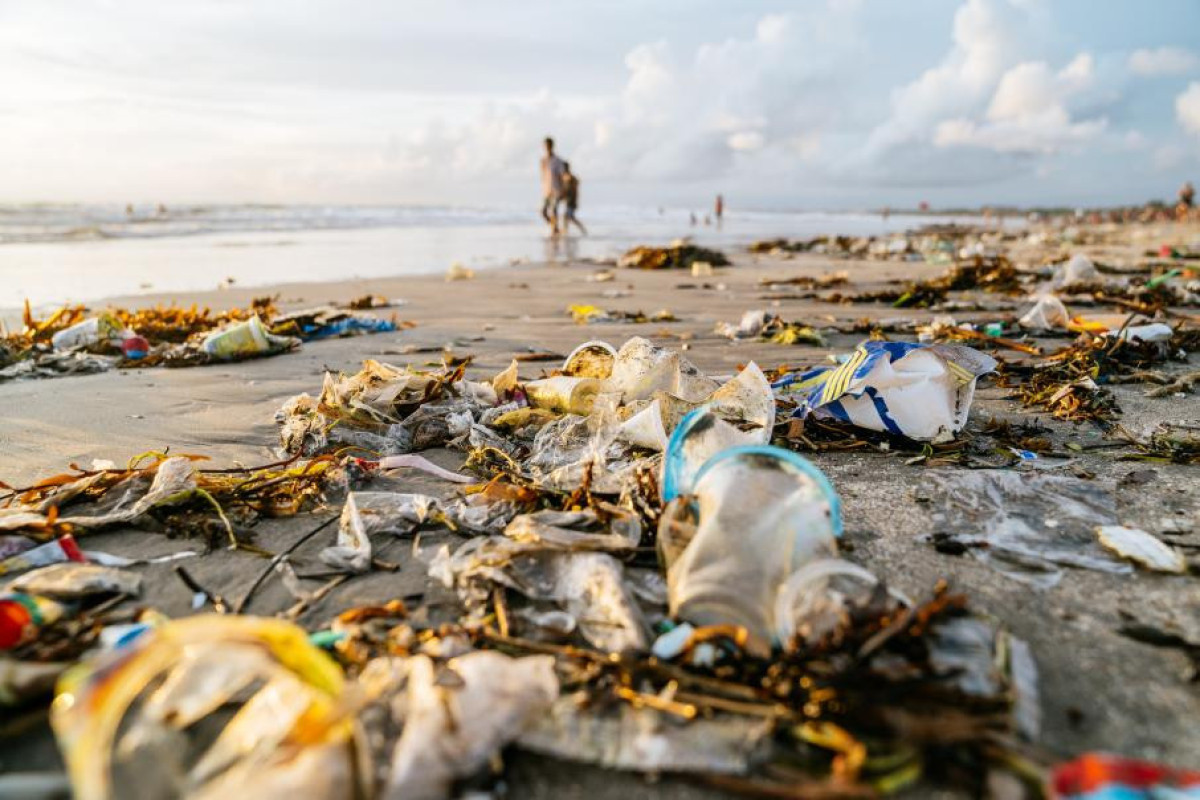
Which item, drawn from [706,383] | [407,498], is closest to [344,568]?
[407,498]

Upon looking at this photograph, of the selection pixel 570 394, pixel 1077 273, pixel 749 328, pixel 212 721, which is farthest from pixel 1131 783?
pixel 1077 273

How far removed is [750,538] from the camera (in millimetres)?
1666

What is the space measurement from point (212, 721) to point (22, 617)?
1.97ft

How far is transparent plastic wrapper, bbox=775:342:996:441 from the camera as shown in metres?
2.82

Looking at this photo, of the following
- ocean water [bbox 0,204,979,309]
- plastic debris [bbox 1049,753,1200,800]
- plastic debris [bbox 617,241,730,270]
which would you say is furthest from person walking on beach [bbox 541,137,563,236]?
plastic debris [bbox 1049,753,1200,800]

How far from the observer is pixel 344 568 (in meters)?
2.07

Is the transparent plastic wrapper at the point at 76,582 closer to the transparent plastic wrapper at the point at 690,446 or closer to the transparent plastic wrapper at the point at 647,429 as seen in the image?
the transparent plastic wrapper at the point at 690,446

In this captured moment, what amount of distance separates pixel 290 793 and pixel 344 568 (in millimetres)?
1060

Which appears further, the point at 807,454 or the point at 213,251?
the point at 213,251

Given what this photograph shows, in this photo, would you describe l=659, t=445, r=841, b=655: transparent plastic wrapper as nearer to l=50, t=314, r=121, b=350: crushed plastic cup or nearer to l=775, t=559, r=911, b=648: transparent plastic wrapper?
l=775, t=559, r=911, b=648: transparent plastic wrapper

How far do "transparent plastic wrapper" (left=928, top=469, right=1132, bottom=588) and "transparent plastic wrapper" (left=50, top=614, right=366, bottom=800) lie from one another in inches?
72.1

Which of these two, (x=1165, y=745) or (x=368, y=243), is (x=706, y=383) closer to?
(x=1165, y=745)

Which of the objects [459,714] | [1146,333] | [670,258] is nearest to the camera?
[459,714]

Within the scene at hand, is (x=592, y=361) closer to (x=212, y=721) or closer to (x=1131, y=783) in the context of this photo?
(x=212, y=721)
